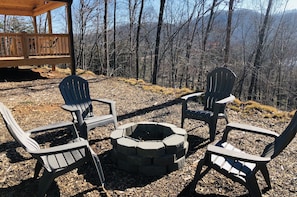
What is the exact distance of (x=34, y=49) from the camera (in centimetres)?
791

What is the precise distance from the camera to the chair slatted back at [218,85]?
381 cm

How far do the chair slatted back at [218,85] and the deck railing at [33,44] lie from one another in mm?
6016

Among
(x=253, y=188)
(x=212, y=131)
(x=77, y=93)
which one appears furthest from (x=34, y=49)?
(x=253, y=188)

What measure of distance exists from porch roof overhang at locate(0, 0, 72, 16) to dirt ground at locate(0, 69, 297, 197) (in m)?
3.72

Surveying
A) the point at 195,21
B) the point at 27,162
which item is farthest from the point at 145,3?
the point at 27,162

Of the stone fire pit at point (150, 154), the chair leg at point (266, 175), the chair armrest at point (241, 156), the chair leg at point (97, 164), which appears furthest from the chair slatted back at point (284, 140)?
the chair leg at point (97, 164)

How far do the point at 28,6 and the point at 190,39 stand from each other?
30.6 feet

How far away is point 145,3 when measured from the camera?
1514 centimetres

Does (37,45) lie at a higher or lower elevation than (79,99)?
higher

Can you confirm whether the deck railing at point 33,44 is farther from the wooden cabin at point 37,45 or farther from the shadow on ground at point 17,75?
the shadow on ground at point 17,75

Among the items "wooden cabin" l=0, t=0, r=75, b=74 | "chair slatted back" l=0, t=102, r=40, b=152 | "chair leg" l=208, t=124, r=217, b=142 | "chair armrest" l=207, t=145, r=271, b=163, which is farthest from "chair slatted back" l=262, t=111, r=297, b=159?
"wooden cabin" l=0, t=0, r=75, b=74

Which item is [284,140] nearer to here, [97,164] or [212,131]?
[212,131]

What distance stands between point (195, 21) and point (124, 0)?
523cm

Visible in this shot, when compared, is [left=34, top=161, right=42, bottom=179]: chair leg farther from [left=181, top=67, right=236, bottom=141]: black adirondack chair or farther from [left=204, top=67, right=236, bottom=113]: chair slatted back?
[left=204, top=67, right=236, bottom=113]: chair slatted back
